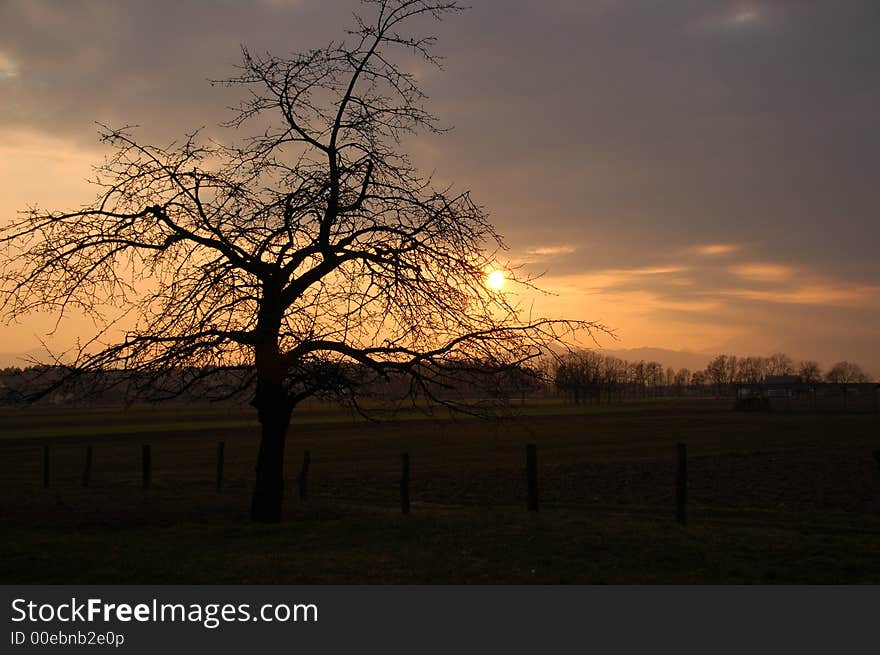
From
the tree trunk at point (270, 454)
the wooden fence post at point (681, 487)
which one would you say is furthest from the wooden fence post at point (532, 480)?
the tree trunk at point (270, 454)

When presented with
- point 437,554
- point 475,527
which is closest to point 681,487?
point 475,527

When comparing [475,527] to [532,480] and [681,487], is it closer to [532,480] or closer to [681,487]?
[532,480]

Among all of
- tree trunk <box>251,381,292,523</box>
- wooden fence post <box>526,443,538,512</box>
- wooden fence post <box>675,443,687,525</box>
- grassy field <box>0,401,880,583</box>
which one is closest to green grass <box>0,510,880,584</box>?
grassy field <box>0,401,880,583</box>

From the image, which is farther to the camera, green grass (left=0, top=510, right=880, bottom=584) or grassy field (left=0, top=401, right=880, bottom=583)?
grassy field (left=0, top=401, right=880, bottom=583)

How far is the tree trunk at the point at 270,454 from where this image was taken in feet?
54.9

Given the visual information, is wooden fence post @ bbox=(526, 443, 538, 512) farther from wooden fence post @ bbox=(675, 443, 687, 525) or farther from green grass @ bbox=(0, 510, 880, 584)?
wooden fence post @ bbox=(675, 443, 687, 525)

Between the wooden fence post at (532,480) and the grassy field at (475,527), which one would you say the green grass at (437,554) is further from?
the wooden fence post at (532,480)

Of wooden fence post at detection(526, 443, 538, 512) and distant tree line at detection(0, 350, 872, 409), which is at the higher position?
distant tree line at detection(0, 350, 872, 409)

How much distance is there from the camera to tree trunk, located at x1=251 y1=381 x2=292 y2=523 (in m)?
16.7

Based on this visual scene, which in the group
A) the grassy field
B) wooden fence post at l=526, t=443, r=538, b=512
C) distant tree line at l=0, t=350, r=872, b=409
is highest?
distant tree line at l=0, t=350, r=872, b=409

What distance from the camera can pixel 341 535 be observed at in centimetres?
1430

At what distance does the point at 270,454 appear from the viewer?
669 inches

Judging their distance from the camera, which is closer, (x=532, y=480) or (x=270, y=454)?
(x=270, y=454)
